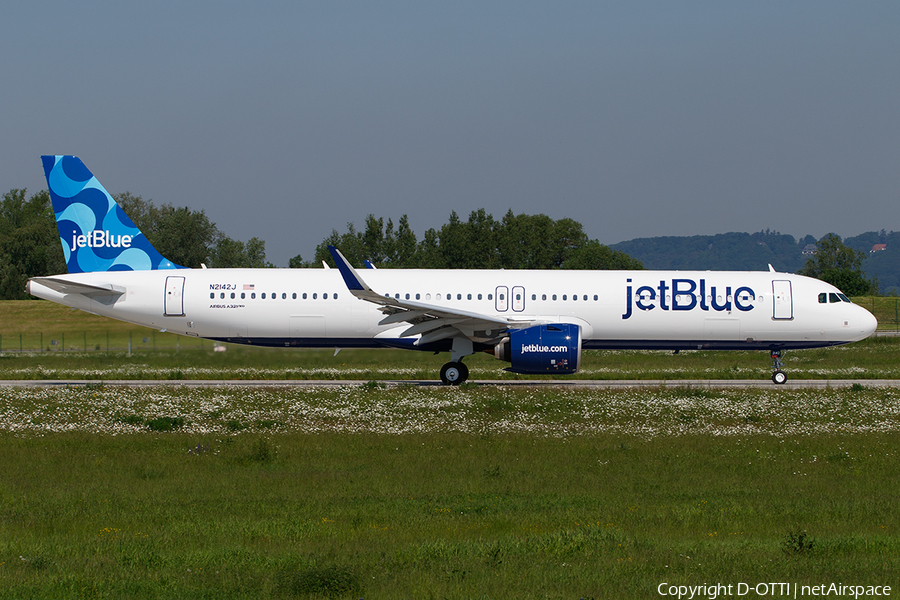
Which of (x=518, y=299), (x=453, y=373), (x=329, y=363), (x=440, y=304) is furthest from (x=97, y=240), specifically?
(x=518, y=299)

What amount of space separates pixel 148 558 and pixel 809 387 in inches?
859

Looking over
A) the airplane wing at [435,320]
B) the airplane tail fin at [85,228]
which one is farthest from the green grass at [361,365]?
the airplane tail fin at [85,228]

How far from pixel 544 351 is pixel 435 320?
130 inches

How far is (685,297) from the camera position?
84.2ft

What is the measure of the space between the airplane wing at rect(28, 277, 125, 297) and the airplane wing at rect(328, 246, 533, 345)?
25.1 ft

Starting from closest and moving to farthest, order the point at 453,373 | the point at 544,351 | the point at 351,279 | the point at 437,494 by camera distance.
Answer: the point at 437,494 → the point at 351,279 → the point at 544,351 → the point at 453,373

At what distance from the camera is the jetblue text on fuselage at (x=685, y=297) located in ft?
83.6

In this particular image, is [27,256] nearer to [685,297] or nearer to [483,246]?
[483,246]

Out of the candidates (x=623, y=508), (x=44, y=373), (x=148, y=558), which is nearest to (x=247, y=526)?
(x=148, y=558)

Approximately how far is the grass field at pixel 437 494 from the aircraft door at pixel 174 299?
4.83 m

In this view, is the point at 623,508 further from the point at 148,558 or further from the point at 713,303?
the point at 713,303

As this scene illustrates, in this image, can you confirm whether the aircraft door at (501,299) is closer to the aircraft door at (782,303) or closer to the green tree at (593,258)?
the aircraft door at (782,303)

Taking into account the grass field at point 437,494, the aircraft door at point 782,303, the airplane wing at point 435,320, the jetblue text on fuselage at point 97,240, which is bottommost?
the grass field at point 437,494

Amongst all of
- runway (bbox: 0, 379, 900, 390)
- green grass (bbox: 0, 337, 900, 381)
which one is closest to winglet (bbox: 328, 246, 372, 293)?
runway (bbox: 0, 379, 900, 390)
